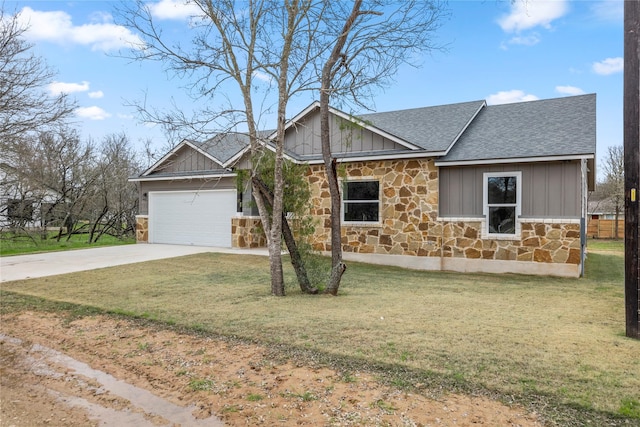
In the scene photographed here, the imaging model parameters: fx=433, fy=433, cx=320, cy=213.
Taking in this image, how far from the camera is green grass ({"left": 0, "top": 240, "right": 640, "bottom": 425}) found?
3.80 metres

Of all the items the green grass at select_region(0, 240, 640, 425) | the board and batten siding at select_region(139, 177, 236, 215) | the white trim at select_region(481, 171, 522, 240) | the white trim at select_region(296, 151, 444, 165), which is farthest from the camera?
the board and batten siding at select_region(139, 177, 236, 215)

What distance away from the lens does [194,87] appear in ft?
25.5

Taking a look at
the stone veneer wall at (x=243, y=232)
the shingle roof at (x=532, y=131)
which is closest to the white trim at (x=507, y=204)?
the shingle roof at (x=532, y=131)

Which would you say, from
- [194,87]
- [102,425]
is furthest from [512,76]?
[102,425]

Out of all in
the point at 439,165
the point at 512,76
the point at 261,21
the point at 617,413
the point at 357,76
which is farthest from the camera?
the point at 512,76

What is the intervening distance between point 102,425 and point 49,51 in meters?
15.0

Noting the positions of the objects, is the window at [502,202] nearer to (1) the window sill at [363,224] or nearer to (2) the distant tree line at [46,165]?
(1) the window sill at [363,224]

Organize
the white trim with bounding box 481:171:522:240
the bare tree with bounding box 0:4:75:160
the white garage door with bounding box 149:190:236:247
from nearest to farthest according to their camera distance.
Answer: the white trim with bounding box 481:171:522:240, the bare tree with bounding box 0:4:75:160, the white garage door with bounding box 149:190:236:247

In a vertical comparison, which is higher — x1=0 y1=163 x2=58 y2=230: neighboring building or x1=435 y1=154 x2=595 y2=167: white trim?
x1=435 y1=154 x2=595 y2=167: white trim

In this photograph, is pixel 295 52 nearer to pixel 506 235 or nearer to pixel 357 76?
pixel 357 76

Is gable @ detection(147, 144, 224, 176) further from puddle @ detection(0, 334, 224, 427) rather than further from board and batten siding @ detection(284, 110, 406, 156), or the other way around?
puddle @ detection(0, 334, 224, 427)

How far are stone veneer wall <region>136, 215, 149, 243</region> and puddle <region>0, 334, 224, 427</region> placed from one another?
1410cm

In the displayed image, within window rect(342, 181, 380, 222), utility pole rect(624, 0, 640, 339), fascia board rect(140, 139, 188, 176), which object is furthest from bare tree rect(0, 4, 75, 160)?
utility pole rect(624, 0, 640, 339)

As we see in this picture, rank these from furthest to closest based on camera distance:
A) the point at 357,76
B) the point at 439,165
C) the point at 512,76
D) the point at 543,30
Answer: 1. the point at 512,76
2. the point at 439,165
3. the point at 543,30
4. the point at 357,76
